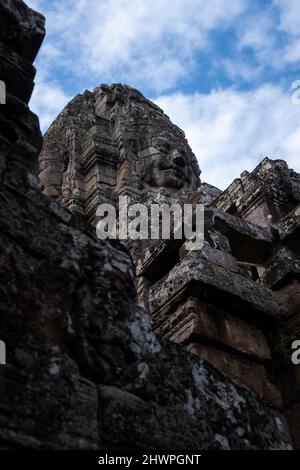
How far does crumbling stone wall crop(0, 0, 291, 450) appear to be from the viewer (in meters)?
2.03

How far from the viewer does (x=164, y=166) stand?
1933 cm

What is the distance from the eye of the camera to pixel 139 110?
22.6 meters

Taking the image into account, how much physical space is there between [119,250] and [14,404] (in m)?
1.06

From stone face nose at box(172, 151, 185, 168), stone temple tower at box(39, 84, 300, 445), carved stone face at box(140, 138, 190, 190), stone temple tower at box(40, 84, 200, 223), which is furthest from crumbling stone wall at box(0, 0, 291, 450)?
stone face nose at box(172, 151, 185, 168)

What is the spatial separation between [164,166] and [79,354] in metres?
17.3

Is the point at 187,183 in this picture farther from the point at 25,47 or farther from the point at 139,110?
the point at 25,47

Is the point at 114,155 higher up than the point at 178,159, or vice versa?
the point at 114,155

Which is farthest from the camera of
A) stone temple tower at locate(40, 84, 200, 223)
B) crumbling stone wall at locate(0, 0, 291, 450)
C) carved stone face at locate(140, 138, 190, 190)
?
carved stone face at locate(140, 138, 190, 190)

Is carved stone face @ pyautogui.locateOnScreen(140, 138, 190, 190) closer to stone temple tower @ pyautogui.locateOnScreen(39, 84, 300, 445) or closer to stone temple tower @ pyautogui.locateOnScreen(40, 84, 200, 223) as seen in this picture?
stone temple tower @ pyautogui.locateOnScreen(40, 84, 200, 223)

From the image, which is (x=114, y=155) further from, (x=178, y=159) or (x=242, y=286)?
(x=242, y=286)

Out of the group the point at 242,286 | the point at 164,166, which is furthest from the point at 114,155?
the point at 242,286

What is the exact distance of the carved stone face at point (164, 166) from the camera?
18.6 metres

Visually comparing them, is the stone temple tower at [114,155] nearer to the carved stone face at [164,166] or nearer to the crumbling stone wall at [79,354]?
the carved stone face at [164,166]

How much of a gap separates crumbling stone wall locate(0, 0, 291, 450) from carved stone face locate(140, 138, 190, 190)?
618 inches
